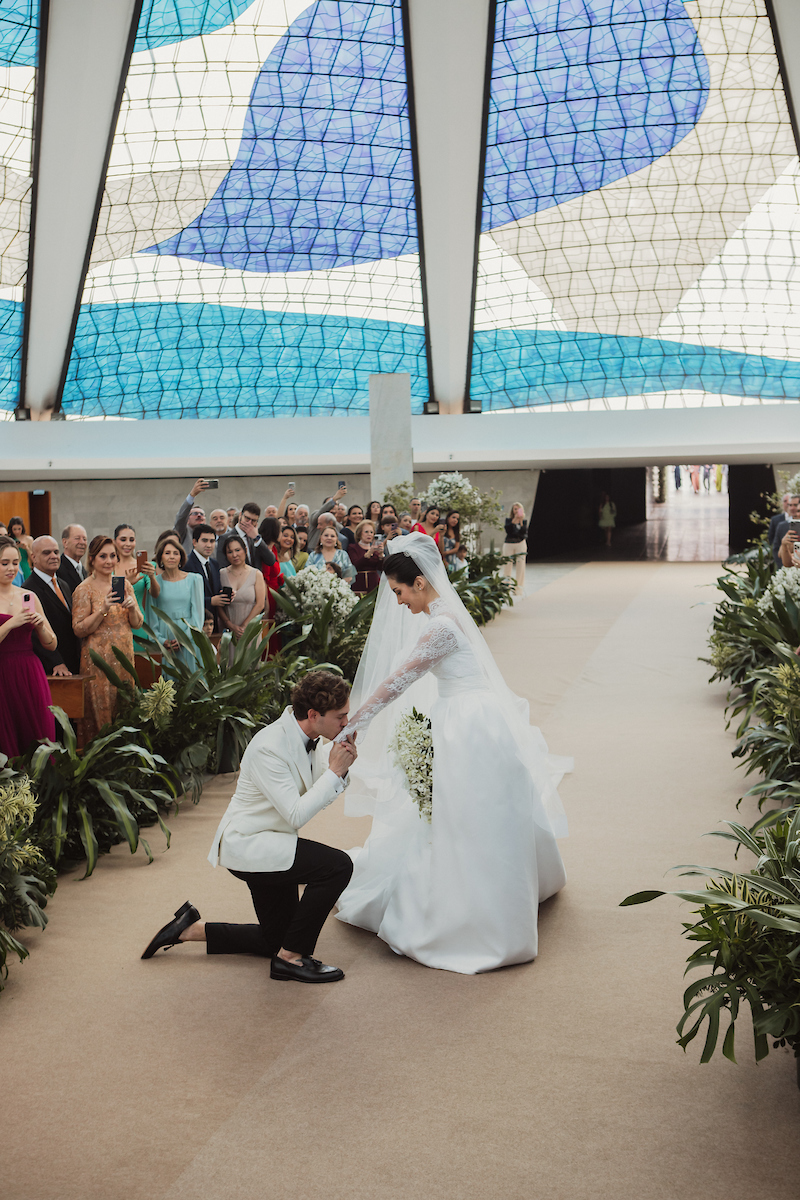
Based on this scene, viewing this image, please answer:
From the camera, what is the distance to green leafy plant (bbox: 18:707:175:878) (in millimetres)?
5098

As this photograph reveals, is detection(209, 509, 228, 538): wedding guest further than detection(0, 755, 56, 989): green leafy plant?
Yes

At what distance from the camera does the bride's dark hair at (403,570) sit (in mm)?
4504

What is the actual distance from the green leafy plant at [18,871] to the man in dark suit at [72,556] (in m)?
3.04

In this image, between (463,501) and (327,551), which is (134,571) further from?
(463,501)

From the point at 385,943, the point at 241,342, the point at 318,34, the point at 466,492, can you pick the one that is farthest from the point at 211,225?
the point at 385,943

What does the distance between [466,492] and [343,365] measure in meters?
11.1

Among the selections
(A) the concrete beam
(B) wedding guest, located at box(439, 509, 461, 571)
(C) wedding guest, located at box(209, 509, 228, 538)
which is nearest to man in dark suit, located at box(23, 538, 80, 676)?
(C) wedding guest, located at box(209, 509, 228, 538)

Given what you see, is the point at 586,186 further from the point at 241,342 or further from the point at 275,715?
the point at 275,715

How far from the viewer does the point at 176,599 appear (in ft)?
24.2

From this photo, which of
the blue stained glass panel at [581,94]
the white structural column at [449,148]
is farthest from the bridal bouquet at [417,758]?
the blue stained glass panel at [581,94]

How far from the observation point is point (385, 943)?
4.39 metres

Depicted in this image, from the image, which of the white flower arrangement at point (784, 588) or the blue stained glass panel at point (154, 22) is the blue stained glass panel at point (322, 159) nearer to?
the blue stained glass panel at point (154, 22)

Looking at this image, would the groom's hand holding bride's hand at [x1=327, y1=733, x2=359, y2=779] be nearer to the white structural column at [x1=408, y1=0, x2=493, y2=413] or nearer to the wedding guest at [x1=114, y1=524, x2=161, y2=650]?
the wedding guest at [x1=114, y1=524, x2=161, y2=650]

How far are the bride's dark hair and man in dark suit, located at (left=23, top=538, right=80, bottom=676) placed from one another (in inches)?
108
